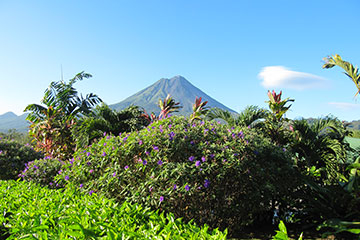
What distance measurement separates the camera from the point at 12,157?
8055 millimetres

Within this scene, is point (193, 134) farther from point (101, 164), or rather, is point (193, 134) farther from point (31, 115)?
point (31, 115)

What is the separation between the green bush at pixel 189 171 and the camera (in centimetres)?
324

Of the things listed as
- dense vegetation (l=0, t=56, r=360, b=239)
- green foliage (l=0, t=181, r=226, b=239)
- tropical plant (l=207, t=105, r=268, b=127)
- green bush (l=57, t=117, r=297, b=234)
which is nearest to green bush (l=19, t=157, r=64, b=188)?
dense vegetation (l=0, t=56, r=360, b=239)

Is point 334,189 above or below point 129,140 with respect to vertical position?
below

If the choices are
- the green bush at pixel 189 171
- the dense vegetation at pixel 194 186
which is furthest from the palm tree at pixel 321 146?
the green bush at pixel 189 171

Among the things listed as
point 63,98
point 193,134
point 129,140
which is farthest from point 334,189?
point 63,98

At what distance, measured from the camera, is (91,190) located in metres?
3.60

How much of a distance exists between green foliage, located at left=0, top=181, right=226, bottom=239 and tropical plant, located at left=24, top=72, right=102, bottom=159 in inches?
257

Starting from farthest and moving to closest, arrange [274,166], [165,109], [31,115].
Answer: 1. [31,115]
2. [165,109]
3. [274,166]

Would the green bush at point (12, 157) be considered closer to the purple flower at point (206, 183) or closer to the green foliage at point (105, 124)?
the green foliage at point (105, 124)

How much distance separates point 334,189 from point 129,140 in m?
3.51

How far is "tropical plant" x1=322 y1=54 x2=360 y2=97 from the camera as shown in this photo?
685cm

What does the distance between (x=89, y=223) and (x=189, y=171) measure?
144 centimetres

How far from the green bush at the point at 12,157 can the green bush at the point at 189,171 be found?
15.6 feet
